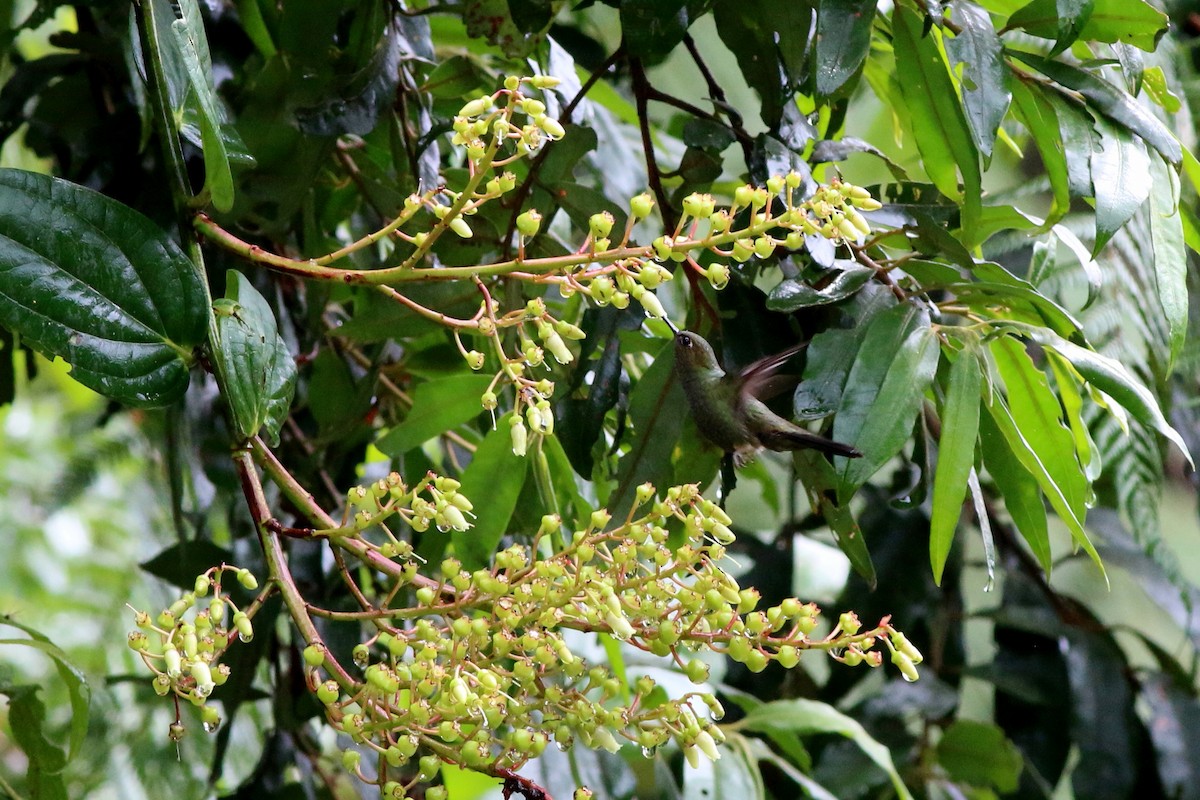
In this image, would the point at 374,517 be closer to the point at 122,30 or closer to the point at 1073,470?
the point at 1073,470

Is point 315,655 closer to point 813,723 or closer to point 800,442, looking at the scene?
point 800,442

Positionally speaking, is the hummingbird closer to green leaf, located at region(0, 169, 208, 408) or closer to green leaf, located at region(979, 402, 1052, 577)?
green leaf, located at region(979, 402, 1052, 577)

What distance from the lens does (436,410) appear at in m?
0.71

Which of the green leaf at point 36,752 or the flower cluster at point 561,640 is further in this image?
the green leaf at point 36,752

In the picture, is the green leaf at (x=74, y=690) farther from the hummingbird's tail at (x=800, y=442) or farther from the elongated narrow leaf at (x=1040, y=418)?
the elongated narrow leaf at (x=1040, y=418)

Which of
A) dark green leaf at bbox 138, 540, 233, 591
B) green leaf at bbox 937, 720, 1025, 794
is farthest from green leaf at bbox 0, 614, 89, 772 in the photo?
green leaf at bbox 937, 720, 1025, 794

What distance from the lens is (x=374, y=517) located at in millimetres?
504

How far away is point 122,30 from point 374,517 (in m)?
0.57

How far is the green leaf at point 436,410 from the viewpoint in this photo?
705 mm

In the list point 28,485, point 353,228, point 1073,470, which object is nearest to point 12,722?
point 353,228

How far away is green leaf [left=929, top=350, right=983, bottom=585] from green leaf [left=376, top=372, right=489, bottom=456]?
28 centimetres

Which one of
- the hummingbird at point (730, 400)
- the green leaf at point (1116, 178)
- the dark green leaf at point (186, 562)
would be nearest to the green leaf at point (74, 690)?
the dark green leaf at point (186, 562)

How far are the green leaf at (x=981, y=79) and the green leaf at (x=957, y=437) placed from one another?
0.12m

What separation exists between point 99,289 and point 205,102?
0.36ft
